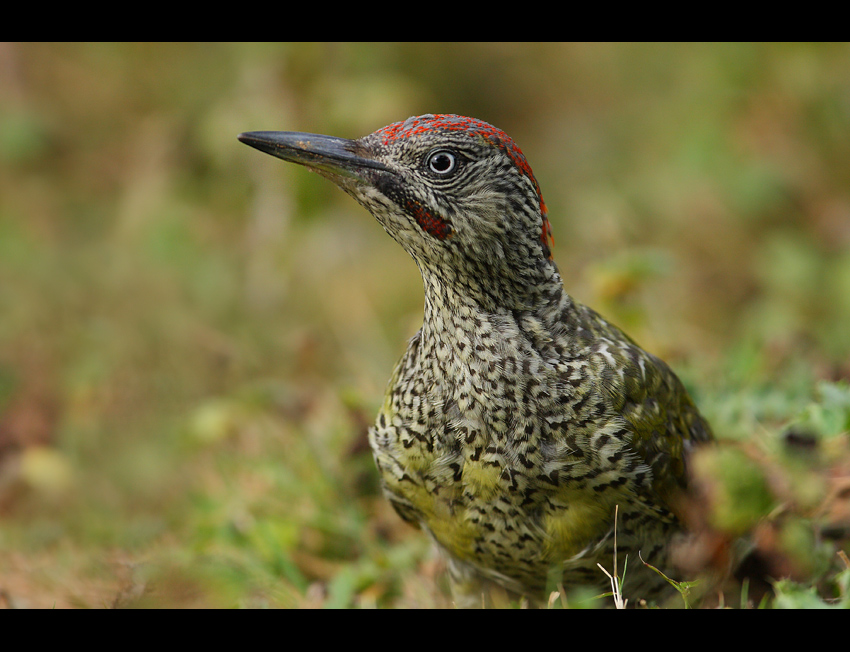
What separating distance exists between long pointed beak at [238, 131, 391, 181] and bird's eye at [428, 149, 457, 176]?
Answer: 15 cm

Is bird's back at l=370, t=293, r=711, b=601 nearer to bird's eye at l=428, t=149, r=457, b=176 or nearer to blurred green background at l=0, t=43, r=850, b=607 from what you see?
bird's eye at l=428, t=149, r=457, b=176

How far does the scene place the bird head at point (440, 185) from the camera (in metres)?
3.02

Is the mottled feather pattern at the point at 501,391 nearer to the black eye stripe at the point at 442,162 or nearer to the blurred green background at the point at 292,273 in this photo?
the black eye stripe at the point at 442,162

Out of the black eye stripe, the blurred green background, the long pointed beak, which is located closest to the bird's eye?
the black eye stripe

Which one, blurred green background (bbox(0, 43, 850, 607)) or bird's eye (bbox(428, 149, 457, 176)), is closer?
bird's eye (bbox(428, 149, 457, 176))

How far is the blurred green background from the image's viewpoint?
439 centimetres

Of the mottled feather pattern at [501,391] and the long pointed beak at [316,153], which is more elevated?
the long pointed beak at [316,153]

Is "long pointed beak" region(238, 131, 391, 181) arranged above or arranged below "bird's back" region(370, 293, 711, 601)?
above

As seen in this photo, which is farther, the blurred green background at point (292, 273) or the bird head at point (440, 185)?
the blurred green background at point (292, 273)

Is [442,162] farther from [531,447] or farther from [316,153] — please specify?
[531,447]

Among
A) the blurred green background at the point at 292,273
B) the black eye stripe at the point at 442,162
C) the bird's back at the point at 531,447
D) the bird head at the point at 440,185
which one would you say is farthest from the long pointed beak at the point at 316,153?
the blurred green background at the point at 292,273

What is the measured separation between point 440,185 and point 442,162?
0.09m

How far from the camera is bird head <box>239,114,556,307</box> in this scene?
3.02 m

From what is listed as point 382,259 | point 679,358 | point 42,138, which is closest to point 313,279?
point 382,259
